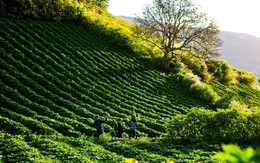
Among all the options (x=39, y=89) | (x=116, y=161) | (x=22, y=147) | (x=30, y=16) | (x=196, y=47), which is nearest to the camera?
(x=116, y=161)

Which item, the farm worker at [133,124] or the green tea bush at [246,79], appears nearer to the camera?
the farm worker at [133,124]

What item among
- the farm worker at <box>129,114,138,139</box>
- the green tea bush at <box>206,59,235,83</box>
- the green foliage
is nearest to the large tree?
the green tea bush at <box>206,59,235,83</box>

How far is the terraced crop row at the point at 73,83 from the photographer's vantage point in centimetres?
2055

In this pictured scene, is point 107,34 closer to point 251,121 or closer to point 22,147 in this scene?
point 251,121

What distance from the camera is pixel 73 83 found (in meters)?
25.5

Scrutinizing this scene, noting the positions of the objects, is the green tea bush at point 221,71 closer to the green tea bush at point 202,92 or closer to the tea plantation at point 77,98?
the tea plantation at point 77,98

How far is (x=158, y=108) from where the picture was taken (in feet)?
84.3

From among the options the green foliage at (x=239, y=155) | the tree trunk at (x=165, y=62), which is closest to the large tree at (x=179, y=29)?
the tree trunk at (x=165, y=62)

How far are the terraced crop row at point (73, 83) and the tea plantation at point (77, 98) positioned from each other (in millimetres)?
51

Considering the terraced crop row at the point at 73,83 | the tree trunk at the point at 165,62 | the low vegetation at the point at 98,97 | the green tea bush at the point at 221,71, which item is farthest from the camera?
the green tea bush at the point at 221,71

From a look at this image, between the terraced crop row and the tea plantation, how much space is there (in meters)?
0.05

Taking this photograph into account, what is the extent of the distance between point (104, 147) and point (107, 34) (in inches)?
871

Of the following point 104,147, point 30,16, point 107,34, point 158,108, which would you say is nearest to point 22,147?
point 104,147

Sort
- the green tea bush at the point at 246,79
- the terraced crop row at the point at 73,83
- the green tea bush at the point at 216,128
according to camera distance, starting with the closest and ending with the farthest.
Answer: the green tea bush at the point at 216,128, the terraced crop row at the point at 73,83, the green tea bush at the point at 246,79
